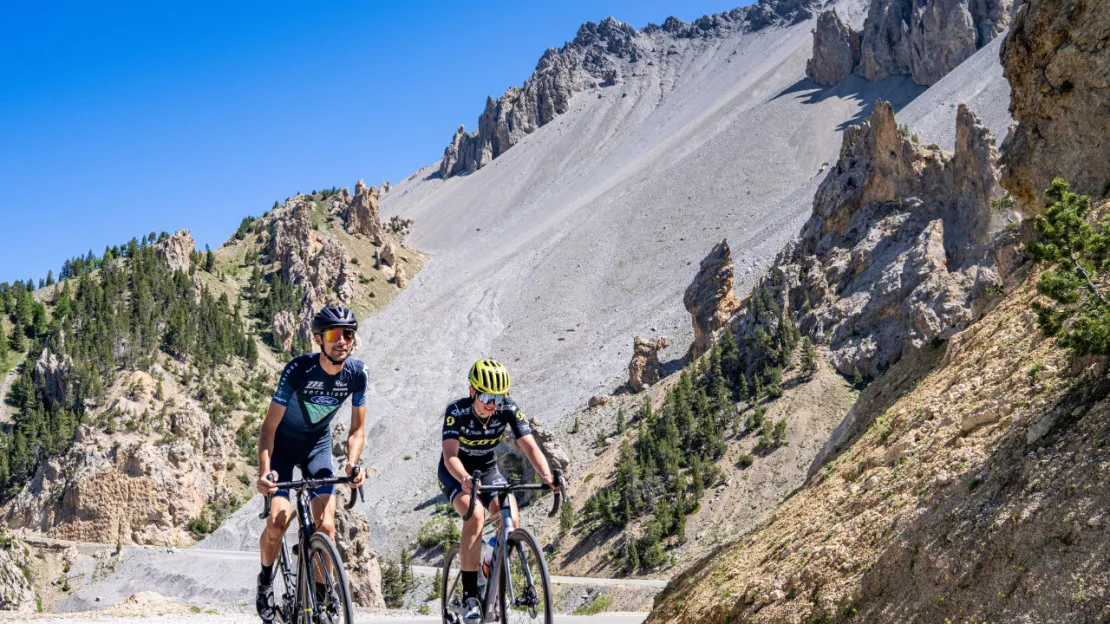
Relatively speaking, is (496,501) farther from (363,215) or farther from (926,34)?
(926,34)

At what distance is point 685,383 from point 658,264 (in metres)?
59.8

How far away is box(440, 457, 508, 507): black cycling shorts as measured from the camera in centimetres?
923

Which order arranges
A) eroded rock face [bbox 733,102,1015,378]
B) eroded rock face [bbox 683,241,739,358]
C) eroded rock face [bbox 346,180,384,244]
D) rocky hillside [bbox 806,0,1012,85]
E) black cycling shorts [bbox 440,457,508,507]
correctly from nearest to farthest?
black cycling shorts [bbox 440,457,508,507], eroded rock face [bbox 733,102,1015,378], eroded rock face [bbox 683,241,739,358], eroded rock face [bbox 346,180,384,244], rocky hillside [bbox 806,0,1012,85]

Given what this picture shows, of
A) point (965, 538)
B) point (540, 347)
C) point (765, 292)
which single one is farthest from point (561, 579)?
point (540, 347)

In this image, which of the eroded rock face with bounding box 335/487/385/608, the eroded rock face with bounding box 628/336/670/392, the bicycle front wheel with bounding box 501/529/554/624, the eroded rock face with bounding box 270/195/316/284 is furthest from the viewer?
the eroded rock face with bounding box 270/195/316/284

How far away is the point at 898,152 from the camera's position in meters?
70.6

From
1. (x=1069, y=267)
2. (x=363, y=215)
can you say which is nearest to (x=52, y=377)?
(x=363, y=215)

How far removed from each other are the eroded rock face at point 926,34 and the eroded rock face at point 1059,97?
6031 inches

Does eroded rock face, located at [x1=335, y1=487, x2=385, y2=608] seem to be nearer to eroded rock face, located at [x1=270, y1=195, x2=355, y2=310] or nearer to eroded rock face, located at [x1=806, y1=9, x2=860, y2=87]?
eroded rock face, located at [x1=270, y1=195, x2=355, y2=310]

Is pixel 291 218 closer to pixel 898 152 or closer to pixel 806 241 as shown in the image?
pixel 806 241

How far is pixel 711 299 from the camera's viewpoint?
261ft

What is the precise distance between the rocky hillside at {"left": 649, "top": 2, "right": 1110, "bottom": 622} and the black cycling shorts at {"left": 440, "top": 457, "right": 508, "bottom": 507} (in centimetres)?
408

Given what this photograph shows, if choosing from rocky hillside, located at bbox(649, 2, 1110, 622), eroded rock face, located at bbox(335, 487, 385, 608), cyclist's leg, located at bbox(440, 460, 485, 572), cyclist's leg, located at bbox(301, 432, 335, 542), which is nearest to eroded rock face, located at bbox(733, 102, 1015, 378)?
eroded rock face, located at bbox(335, 487, 385, 608)

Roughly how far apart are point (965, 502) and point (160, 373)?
276 ft
